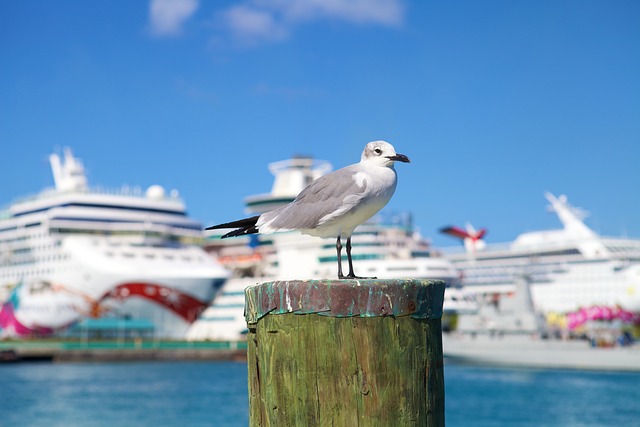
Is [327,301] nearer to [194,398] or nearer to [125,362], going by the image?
[194,398]

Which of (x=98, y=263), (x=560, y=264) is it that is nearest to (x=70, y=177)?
(x=98, y=263)

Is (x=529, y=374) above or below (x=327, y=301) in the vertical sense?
below

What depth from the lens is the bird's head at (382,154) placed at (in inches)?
130

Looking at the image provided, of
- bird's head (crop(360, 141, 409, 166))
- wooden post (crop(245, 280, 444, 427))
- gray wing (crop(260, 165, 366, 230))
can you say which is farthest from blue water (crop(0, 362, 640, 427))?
wooden post (crop(245, 280, 444, 427))

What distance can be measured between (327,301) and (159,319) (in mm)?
46406

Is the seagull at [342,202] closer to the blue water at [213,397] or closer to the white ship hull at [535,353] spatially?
the blue water at [213,397]

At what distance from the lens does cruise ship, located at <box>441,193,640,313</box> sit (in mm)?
66750

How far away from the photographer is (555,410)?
22766 millimetres

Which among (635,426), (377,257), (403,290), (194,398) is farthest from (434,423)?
(377,257)

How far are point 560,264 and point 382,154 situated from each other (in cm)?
6904

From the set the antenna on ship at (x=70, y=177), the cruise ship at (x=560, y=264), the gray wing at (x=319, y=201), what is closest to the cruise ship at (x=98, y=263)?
the antenna on ship at (x=70, y=177)

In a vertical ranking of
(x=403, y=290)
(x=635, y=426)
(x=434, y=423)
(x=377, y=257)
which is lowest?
(x=635, y=426)

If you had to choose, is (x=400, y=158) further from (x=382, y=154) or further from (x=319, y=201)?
(x=319, y=201)

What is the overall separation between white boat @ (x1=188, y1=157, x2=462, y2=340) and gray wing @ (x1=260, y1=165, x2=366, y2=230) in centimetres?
4172
